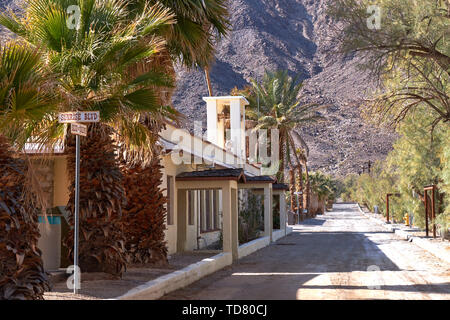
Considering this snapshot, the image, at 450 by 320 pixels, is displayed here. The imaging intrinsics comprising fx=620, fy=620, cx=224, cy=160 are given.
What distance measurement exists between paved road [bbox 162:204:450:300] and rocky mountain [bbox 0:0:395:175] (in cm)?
7699

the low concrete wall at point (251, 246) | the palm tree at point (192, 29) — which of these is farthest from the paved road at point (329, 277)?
the palm tree at point (192, 29)

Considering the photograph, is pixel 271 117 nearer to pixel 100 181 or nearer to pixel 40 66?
pixel 100 181

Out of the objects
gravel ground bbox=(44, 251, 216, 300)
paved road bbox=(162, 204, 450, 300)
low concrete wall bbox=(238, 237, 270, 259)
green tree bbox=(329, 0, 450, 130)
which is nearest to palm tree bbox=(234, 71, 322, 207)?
low concrete wall bbox=(238, 237, 270, 259)

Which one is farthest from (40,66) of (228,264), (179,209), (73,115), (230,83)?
(230,83)

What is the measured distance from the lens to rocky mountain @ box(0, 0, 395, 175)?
11506 centimetres

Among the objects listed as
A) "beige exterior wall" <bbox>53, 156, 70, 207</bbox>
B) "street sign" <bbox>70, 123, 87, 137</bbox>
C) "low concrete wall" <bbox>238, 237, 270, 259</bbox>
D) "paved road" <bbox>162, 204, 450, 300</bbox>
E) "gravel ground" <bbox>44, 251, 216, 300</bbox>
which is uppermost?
"street sign" <bbox>70, 123, 87, 137</bbox>

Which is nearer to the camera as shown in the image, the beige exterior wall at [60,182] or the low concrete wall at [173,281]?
the low concrete wall at [173,281]

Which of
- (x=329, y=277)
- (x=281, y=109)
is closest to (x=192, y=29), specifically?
(x=329, y=277)

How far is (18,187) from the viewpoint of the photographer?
8.52m

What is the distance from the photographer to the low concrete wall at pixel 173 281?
10596mm

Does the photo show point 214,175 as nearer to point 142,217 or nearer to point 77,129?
point 142,217

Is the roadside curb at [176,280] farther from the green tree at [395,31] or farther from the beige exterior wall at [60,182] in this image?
the green tree at [395,31]

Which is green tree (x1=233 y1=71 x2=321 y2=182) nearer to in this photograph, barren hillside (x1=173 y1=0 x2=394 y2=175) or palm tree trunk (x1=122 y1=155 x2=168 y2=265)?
palm tree trunk (x1=122 y1=155 x2=168 y2=265)

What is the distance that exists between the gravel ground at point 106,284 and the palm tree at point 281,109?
3047 cm
